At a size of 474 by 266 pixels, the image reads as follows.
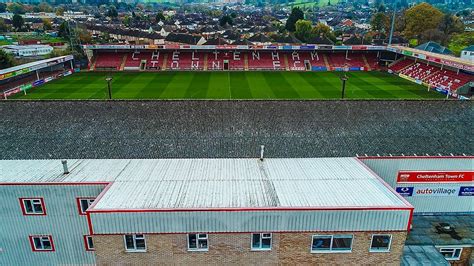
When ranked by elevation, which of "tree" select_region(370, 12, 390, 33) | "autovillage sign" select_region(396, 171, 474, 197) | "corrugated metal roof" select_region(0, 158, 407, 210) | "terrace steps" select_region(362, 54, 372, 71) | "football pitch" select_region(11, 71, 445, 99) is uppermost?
"tree" select_region(370, 12, 390, 33)

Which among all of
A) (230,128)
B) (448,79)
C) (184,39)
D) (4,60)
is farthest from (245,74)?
(230,128)

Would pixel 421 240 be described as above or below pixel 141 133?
below

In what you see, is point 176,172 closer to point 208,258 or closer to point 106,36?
point 208,258

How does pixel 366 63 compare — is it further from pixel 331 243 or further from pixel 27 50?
pixel 27 50

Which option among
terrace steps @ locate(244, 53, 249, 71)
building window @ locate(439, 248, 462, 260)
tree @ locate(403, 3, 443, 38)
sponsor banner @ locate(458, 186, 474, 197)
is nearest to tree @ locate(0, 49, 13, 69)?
terrace steps @ locate(244, 53, 249, 71)

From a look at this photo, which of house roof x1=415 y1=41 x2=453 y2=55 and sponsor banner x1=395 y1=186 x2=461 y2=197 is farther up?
house roof x1=415 y1=41 x2=453 y2=55

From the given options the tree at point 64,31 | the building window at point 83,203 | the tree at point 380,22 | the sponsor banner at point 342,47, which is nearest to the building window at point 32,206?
the building window at point 83,203

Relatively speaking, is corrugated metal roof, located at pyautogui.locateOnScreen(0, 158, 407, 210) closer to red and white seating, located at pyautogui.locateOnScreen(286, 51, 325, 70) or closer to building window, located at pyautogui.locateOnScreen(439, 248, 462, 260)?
building window, located at pyautogui.locateOnScreen(439, 248, 462, 260)

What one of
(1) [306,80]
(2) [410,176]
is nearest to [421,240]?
(2) [410,176]
